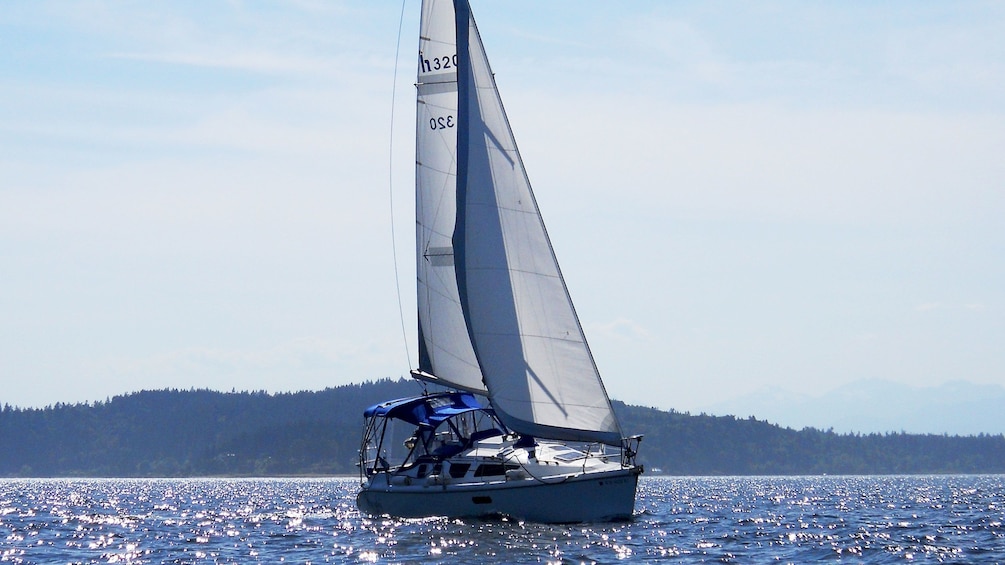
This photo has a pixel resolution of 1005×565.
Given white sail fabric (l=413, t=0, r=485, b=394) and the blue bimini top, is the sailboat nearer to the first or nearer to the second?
the blue bimini top

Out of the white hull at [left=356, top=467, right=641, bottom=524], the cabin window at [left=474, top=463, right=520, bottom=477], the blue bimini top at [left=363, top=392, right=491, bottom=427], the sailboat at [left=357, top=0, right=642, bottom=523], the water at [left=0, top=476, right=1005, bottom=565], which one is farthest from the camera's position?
the blue bimini top at [left=363, top=392, right=491, bottom=427]

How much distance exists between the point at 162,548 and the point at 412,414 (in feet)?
38.4

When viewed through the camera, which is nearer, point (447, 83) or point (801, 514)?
point (447, 83)

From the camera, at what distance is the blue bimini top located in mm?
49844

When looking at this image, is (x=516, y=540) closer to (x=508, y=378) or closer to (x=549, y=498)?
(x=549, y=498)

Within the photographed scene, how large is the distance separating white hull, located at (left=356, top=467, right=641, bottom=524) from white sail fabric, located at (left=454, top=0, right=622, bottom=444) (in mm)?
1909

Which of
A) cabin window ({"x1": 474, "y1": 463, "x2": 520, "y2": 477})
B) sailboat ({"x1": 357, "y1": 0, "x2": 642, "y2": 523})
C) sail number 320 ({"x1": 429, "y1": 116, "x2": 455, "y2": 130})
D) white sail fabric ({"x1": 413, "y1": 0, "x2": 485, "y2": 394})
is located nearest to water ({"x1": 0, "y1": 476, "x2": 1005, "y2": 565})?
sailboat ({"x1": 357, "y1": 0, "x2": 642, "y2": 523})

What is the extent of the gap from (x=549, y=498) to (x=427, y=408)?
9069 millimetres

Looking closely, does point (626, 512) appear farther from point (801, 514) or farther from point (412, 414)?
point (801, 514)

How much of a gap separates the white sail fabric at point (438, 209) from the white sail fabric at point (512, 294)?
451 cm

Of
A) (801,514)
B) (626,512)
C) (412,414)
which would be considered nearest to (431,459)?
(412,414)

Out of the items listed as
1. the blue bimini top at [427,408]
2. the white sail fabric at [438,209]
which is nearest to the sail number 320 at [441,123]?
the white sail fabric at [438,209]

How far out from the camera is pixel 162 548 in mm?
42375

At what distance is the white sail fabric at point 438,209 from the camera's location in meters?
50.9
